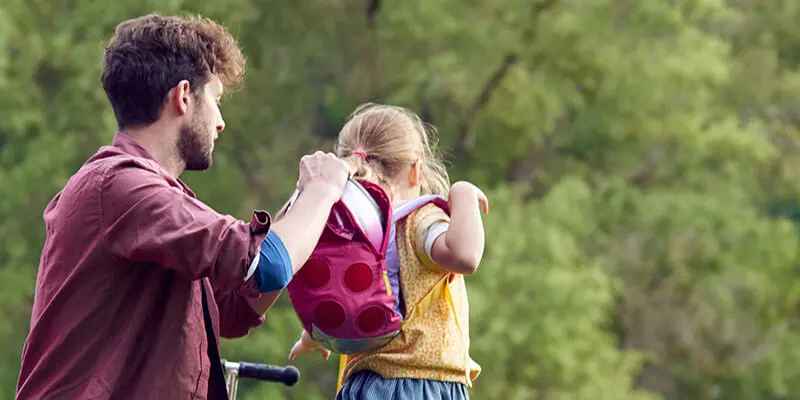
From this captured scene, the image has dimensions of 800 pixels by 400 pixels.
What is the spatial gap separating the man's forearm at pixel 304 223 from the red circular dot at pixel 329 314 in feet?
0.97

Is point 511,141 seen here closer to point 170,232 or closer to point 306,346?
point 306,346

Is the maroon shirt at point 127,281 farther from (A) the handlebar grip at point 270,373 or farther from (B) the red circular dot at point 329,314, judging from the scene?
(A) the handlebar grip at point 270,373

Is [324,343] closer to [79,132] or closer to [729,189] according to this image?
[79,132]

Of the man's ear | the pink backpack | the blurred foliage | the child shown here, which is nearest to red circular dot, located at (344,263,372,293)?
the pink backpack

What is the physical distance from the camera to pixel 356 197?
298cm

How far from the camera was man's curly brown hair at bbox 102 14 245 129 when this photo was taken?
8.71 ft

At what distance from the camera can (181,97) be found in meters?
2.69

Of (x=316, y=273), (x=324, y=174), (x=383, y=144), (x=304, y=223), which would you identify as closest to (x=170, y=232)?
(x=304, y=223)

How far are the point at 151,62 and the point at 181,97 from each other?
9 cm

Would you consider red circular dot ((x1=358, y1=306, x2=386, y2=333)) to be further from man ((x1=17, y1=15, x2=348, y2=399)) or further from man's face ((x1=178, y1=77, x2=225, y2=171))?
man's face ((x1=178, y1=77, x2=225, y2=171))

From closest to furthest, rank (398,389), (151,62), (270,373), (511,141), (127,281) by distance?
(127,281) → (151,62) → (398,389) → (270,373) → (511,141)

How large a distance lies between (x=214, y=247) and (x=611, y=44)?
10.9 metres

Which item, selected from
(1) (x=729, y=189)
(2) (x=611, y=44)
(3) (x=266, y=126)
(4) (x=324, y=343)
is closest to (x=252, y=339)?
(3) (x=266, y=126)

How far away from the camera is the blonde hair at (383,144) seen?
3.23 m
